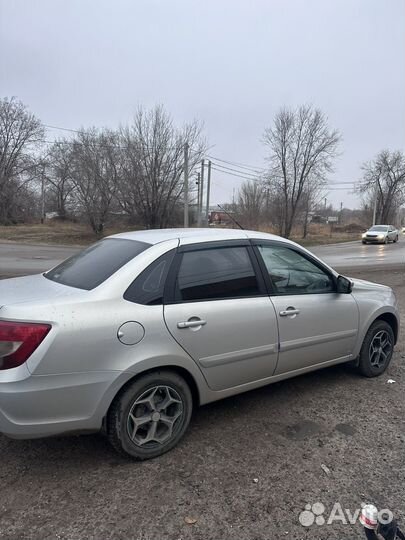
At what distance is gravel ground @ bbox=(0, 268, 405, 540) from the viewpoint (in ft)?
7.14

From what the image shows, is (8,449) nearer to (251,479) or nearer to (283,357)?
(251,479)

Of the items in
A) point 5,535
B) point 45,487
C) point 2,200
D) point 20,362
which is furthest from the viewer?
point 2,200

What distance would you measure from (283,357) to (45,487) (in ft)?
6.55

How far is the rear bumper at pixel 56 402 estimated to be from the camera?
2.31 metres

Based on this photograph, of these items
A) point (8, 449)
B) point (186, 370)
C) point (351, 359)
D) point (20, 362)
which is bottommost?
point (8, 449)

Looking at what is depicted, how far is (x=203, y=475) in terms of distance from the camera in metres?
2.60

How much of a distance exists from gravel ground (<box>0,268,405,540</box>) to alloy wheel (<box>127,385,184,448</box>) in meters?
0.16

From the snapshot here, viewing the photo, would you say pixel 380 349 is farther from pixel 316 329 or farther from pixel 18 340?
pixel 18 340

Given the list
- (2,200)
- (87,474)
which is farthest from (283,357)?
(2,200)

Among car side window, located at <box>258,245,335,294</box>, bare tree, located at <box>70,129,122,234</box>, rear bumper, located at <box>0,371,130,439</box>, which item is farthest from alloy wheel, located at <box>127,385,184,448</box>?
bare tree, located at <box>70,129,122,234</box>

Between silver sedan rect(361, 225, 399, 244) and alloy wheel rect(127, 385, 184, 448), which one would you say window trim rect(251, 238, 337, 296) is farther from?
silver sedan rect(361, 225, 399, 244)

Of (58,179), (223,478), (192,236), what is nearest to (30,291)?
(192,236)

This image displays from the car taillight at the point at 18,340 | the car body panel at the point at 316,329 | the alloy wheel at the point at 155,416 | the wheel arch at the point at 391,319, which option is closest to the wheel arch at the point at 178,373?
the alloy wheel at the point at 155,416

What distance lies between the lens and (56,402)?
2.39 m
